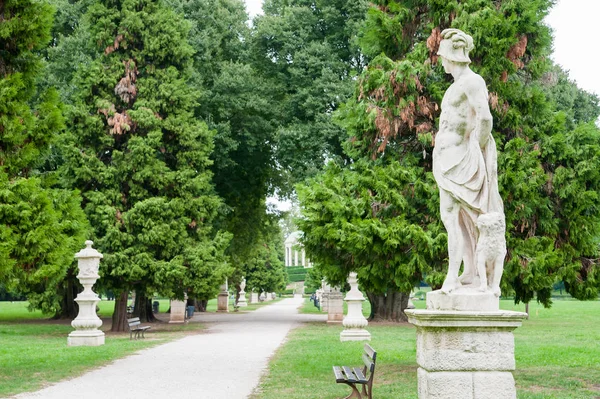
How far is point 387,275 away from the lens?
40.1ft

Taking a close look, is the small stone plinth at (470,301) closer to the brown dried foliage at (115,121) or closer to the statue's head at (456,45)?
the statue's head at (456,45)

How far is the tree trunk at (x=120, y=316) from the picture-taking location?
23578mm

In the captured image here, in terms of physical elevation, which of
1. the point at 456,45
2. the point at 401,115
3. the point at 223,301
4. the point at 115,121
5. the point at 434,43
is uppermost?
the point at 115,121

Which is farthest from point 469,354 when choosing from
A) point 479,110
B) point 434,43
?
point 434,43

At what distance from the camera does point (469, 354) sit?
7090 millimetres

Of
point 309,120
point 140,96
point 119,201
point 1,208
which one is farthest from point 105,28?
point 1,208

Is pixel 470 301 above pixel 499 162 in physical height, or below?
below

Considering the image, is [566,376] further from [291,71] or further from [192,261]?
[291,71]

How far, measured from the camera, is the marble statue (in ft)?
24.5

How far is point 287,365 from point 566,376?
503 cm

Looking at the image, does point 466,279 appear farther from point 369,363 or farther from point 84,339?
point 84,339

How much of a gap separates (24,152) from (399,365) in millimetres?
7866

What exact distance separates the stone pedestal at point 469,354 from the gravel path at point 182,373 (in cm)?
367

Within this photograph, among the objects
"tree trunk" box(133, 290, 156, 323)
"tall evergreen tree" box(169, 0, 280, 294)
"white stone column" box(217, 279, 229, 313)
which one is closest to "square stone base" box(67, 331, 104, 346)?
"tree trunk" box(133, 290, 156, 323)
